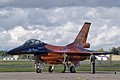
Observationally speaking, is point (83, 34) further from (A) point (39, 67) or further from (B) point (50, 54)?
(A) point (39, 67)

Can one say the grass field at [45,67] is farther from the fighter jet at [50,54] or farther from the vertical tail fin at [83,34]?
the fighter jet at [50,54]

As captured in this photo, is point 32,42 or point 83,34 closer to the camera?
point 32,42

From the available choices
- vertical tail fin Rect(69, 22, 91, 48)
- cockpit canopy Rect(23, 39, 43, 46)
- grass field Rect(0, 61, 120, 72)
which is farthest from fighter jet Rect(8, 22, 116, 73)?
grass field Rect(0, 61, 120, 72)

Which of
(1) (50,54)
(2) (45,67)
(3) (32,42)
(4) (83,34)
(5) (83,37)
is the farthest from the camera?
(2) (45,67)

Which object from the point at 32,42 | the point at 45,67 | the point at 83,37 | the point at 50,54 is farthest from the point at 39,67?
the point at 45,67

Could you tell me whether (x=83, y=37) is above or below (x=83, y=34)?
below

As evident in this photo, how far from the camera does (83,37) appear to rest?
1825 inches

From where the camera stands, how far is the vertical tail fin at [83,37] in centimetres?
4571

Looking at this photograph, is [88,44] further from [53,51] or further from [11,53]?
[11,53]

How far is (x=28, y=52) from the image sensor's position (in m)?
38.4

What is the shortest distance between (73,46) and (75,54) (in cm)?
375

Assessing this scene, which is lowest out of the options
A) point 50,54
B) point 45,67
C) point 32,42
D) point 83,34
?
point 45,67
